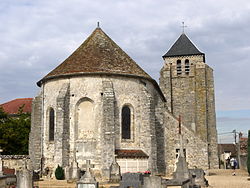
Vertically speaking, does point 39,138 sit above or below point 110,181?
above

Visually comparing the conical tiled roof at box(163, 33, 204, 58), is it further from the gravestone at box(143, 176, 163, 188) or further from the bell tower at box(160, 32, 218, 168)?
the gravestone at box(143, 176, 163, 188)

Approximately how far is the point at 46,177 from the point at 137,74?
8.63m

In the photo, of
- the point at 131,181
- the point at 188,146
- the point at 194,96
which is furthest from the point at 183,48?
the point at 131,181

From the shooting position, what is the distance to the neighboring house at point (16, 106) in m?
45.7

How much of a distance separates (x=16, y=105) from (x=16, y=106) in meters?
0.41

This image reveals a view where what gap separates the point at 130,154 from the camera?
21.4m

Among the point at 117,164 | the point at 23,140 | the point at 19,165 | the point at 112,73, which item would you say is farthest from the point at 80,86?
the point at 23,140

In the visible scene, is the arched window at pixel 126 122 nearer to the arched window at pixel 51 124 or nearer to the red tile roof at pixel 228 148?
the arched window at pixel 51 124

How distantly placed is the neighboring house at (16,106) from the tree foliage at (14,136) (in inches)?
496

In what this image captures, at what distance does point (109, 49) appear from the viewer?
24.3 m

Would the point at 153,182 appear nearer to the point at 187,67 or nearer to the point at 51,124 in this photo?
the point at 51,124

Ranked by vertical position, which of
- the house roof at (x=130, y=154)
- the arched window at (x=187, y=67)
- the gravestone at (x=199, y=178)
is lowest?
the gravestone at (x=199, y=178)

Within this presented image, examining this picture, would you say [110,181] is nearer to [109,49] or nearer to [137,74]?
[137,74]

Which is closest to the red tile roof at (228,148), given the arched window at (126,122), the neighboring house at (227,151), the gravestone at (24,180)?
the neighboring house at (227,151)
